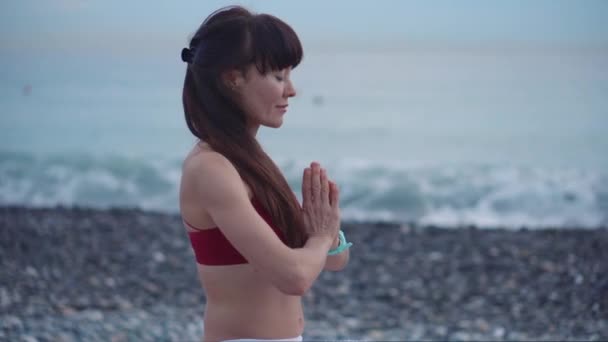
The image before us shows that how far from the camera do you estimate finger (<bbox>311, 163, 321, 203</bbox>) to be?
2.34 m

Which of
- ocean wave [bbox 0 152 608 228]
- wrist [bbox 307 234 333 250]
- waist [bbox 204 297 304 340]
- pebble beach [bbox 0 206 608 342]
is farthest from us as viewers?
ocean wave [bbox 0 152 608 228]

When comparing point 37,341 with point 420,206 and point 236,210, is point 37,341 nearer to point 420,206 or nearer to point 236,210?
point 236,210

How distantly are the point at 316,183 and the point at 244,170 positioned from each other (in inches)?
7.7

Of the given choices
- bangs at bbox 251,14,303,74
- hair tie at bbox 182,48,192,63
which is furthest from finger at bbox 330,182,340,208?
hair tie at bbox 182,48,192,63

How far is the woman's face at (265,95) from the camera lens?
237 centimetres

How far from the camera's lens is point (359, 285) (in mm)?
8109

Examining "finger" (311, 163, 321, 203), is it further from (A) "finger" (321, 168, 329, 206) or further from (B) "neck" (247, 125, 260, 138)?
(B) "neck" (247, 125, 260, 138)

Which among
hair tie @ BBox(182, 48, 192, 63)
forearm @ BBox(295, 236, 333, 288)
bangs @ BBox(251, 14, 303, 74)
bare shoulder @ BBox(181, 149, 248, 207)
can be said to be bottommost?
forearm @ BBox(295, 236, 333, 288)

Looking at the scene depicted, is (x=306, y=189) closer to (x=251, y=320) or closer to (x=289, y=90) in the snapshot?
(x=289, y=90)

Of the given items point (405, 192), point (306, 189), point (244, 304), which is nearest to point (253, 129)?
point (306, 189)

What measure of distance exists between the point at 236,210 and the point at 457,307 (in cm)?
559

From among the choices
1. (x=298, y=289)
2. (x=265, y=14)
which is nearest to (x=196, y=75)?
(x=265, y=14)

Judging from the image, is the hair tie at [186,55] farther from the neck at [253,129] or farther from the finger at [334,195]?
the finger at [334,195]

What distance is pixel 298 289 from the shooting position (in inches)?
86.3
